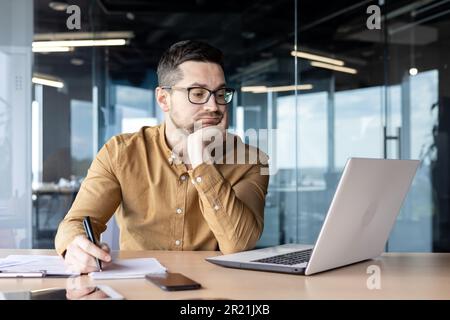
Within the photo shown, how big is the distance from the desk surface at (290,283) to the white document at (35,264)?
A: 0.07 m

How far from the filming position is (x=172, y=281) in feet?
3.88

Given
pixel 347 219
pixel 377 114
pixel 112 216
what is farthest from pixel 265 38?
pixel 347 219

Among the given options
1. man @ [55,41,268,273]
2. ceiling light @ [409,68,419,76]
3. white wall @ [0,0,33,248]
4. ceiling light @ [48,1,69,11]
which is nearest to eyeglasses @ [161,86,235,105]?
man @ [55,41,268,273]

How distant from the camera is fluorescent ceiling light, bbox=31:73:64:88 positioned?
14.4 feet

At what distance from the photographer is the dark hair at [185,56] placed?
76.5 inches

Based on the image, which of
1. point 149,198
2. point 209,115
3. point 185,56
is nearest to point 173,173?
point 149,198

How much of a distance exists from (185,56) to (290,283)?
3.34ft

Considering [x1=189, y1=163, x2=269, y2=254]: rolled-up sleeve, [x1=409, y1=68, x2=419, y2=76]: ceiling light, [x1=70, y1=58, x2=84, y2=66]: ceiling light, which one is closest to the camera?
[x1=189, y1=163, x2=269, y2=254]: rolled-up sleeve

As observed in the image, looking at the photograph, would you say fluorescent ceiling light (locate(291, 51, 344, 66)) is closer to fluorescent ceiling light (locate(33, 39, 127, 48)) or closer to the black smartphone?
fluorescent ceiling light (locate(33, 39, 127, 48))

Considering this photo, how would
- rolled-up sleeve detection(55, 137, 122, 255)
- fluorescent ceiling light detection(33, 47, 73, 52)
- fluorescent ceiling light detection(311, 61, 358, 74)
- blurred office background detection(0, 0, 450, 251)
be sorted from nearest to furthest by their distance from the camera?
rolled-up sleeve detection(55, 137, 122, 255) < blurred office background detection(0, 0, 450, 251) < fluorescent ceiling light detection(33, 47, 73, 52) < fluorescent ceiling light detection(311, 61, 358, 74)

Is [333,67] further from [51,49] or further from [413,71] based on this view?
[51,49]

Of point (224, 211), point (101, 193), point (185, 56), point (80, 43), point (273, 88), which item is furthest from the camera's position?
point (273, 88)

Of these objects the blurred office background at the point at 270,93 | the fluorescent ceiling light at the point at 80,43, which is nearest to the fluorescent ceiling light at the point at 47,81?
the blurred office background at the point at 270,93
